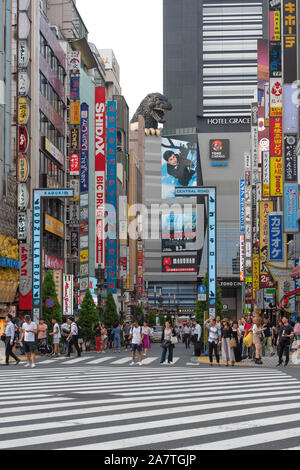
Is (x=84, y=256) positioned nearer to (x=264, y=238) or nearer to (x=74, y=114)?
(x=74, y=114)

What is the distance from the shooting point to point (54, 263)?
59.2m

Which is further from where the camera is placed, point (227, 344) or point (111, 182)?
point (111, 182)

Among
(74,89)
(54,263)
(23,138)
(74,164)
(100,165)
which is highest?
(74,89)

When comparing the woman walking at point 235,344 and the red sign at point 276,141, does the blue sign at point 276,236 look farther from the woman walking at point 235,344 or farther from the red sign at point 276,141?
the woman walking at point 235,344

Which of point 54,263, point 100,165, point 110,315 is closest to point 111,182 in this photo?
point 100,165

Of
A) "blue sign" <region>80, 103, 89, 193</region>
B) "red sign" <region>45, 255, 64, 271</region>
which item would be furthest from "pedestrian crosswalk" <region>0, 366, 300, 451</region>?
"blue sign" <region>80, 103, 89, 193</region>

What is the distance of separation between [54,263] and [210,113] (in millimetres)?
144893

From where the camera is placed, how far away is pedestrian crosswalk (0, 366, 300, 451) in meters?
9.19

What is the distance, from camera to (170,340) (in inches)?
1089

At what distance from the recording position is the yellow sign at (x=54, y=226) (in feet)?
187

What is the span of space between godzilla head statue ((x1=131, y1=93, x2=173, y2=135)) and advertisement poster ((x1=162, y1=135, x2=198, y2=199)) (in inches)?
321

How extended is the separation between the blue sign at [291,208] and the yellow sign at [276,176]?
301 centimetres
